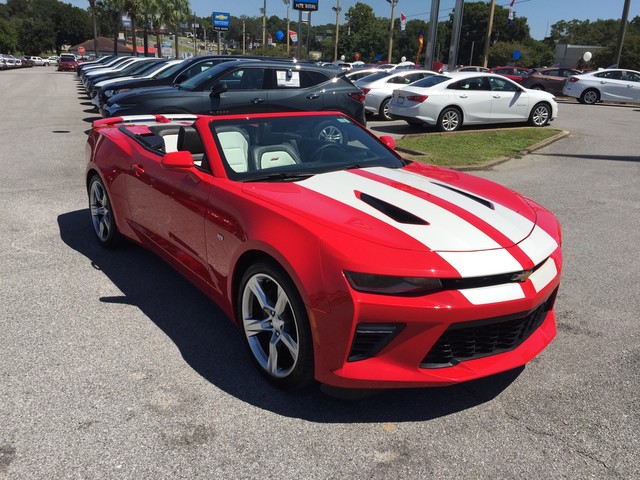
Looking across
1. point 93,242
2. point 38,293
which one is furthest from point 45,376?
point 93,242

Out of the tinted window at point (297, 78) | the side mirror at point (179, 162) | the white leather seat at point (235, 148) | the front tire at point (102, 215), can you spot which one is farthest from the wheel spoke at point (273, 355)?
the tinted window at point (297, 78)

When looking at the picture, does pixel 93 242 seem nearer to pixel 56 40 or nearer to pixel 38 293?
pixel 38 293

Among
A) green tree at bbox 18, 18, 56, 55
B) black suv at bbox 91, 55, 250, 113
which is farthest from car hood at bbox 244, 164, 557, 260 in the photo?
green tree at bbox 18, 18, 56, 55

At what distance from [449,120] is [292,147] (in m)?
10.4

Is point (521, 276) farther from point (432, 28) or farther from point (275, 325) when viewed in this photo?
point (432, 28)

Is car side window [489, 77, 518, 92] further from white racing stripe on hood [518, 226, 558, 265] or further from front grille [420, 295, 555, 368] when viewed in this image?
front grille [420, 295, 555, 368]

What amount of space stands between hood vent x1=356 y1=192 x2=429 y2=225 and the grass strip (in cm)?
662

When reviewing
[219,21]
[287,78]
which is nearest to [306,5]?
[219,21]

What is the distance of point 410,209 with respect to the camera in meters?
3.07

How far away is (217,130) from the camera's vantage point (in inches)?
149

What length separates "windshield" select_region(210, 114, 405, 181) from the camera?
3.65 m

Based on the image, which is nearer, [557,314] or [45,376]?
[45,376]

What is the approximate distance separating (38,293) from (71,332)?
0.81 m

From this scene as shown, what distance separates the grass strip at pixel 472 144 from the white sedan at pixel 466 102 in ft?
2.58
